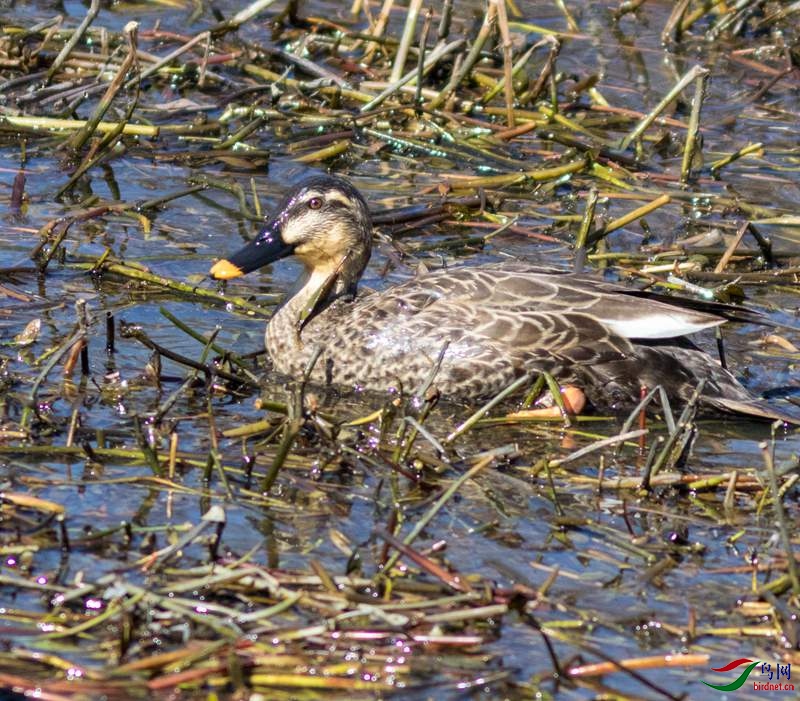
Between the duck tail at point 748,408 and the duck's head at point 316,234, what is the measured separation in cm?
207

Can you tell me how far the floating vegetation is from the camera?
518 cm

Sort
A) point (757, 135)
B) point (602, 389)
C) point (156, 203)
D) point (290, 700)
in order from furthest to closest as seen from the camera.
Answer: point (757, 135) < point (156, 203) < point (602, 389) < point (290, 700)

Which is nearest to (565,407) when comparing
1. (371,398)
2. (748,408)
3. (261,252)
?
(748,408)

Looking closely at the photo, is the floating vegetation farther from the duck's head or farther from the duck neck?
the duck's head

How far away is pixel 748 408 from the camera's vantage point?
7.46 meters

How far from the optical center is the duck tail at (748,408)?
7.41 meters

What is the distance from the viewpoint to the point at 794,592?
5508 millimetres

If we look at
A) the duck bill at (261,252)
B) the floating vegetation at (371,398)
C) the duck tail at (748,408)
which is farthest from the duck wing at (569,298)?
the duck bill at (261,252)

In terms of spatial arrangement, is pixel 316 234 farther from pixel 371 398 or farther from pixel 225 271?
pixel 371 398

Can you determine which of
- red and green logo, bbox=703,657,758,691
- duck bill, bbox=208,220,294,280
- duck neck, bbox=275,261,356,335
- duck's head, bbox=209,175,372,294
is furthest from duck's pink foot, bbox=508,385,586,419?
red and green logo, bbox=703,657,758,691

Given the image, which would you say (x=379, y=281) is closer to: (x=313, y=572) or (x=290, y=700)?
(x=313, y=572)

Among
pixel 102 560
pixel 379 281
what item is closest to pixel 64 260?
pixel 379 281

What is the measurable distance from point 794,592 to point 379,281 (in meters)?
4.25

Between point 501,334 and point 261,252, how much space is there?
4.47ft
